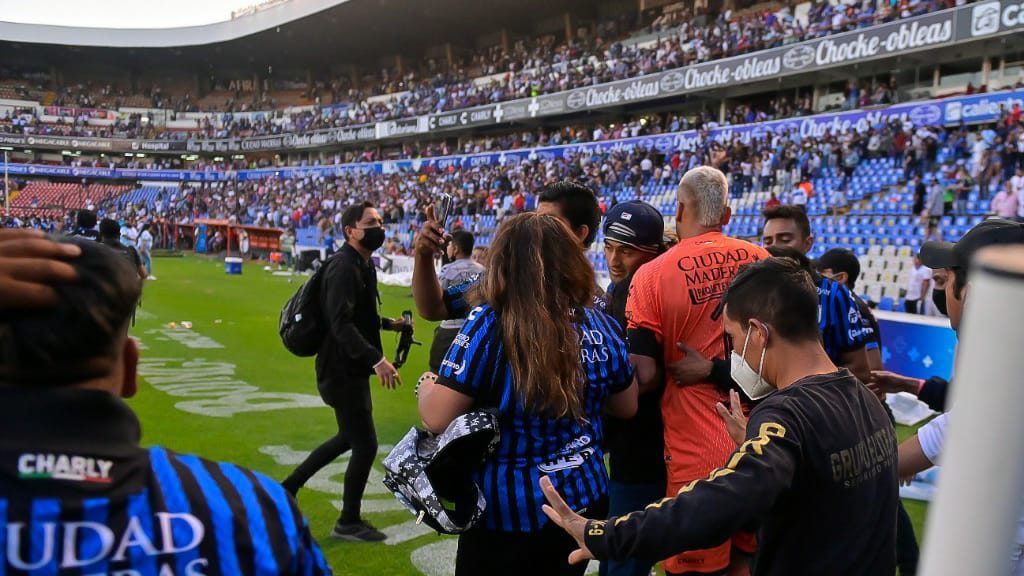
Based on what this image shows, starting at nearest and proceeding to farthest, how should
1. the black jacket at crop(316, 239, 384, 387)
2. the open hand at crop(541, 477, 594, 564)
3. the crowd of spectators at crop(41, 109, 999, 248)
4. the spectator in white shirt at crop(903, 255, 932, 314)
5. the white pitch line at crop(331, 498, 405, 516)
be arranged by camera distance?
the open hand at crop(541, 477, 594, 564)
the black jacket at crop(316, 239, 384, 387)
the white pitch line at crop(331, 498, 405, 516)
the spectator in white shirt at crop(903, 255, 932, 314)
the crowd of spectators at crop(41, 109, 999, 248)

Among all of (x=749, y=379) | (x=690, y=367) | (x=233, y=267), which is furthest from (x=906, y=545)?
(x=233, y=267)

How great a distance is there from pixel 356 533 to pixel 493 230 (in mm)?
23958

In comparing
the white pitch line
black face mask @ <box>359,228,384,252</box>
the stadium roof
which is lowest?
the white pitch line

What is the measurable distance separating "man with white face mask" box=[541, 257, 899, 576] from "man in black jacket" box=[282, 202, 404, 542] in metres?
2.70

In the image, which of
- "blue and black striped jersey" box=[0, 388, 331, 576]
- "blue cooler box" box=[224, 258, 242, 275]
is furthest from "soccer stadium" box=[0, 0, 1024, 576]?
"blue cooler box" box=[224, 258, 242, 275]

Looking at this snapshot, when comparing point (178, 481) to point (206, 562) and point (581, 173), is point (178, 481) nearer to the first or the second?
point (206, 562)

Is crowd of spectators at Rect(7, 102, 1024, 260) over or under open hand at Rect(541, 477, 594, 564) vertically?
over

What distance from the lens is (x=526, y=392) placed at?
2297 mm

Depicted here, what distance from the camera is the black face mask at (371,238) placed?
14.8ft


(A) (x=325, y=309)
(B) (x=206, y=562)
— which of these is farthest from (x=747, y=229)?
(B) (x=206, y=562)

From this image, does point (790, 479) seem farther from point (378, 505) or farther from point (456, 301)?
point (378, 505)

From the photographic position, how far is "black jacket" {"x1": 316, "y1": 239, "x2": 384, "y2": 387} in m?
4.34

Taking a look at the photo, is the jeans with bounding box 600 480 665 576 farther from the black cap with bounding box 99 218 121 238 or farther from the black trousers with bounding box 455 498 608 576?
the black cap with bounding box 99 218 121 238

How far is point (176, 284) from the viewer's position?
2108cm
